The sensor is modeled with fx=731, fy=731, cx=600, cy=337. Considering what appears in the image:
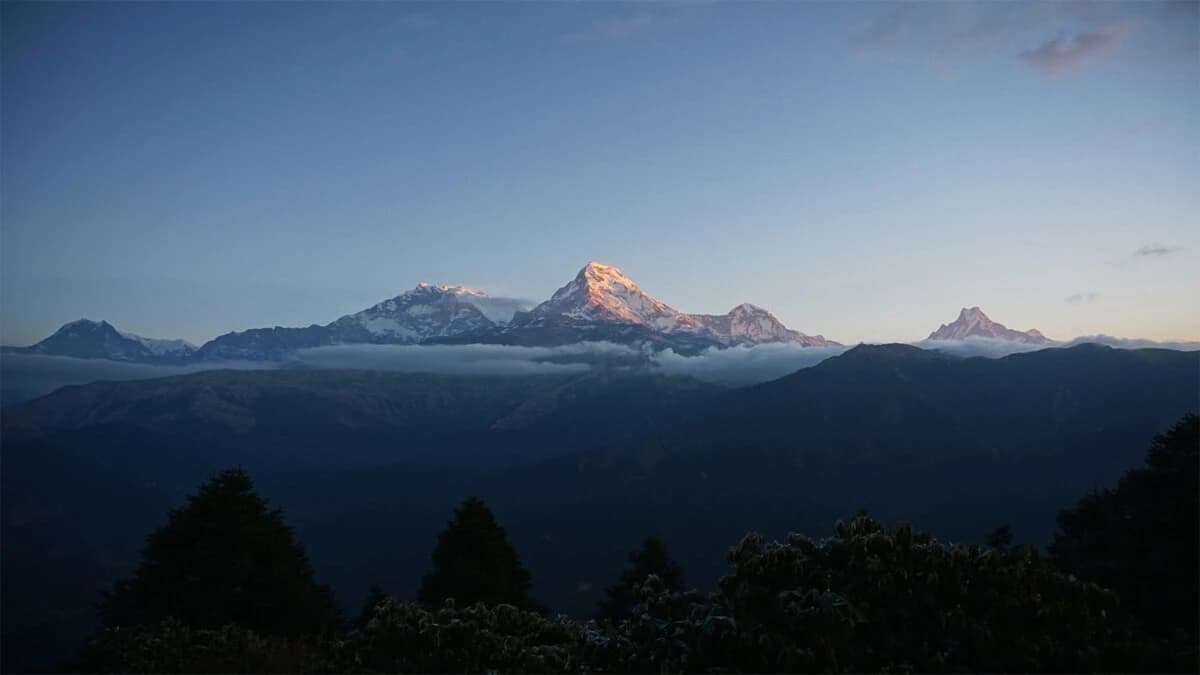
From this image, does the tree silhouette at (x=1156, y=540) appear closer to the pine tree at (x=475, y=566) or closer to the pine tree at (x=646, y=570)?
the pine tree at (x=475, y=566)

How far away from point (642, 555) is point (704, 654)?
37524mm

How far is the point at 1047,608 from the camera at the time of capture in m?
10.4

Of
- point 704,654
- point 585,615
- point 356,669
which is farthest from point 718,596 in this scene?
point 585,615

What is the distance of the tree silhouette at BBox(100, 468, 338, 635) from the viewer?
2847cm

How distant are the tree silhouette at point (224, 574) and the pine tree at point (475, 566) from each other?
194 inches

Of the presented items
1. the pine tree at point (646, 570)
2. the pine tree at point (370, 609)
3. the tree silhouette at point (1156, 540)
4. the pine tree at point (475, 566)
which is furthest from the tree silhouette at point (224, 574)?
the tree silhouette at point (1156, 540)

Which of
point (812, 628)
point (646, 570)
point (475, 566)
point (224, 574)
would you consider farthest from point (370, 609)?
point (812, 628)

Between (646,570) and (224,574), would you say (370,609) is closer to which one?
(224,574)

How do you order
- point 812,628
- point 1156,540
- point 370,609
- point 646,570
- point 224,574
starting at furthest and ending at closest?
1. point 646,570
2. point 370,609
3. point 224,574
4. point 1156,540
5. point 812,628

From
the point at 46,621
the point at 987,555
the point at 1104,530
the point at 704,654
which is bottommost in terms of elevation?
the point at 46,621

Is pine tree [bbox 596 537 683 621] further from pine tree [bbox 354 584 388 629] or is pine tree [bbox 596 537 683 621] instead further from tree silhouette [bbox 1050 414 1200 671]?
tree silhouette [bbox 1050 414 1200 671]

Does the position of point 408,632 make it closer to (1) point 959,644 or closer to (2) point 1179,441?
(1) point 959,644

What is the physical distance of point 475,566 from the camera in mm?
32781

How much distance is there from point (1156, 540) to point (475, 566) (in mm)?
24858
